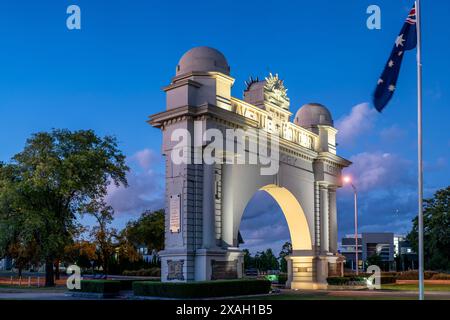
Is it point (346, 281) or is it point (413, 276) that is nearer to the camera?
point (346, 281)

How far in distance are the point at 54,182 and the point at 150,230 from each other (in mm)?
31680

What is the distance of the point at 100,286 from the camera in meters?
32.0

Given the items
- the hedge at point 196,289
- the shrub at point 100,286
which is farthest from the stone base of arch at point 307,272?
the shrub at point 100,286

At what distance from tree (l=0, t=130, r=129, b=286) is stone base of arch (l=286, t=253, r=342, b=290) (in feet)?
51.5

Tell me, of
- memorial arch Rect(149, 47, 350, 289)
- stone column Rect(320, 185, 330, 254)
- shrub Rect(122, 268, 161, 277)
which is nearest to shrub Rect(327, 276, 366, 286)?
stone column Rect(320, 185, 330, 254)

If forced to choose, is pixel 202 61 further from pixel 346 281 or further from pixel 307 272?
pixel 346 281

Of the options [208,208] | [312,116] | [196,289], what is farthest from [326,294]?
[312,116]

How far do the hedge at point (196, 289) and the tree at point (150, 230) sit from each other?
4134 centimetres

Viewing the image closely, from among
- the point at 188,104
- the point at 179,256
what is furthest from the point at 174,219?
the point at 188,104

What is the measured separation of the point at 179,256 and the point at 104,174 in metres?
17.1

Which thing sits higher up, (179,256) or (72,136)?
(72,136)

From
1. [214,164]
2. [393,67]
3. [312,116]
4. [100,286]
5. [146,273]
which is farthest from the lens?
[146,273]

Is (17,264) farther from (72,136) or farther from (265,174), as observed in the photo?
(265,174)
